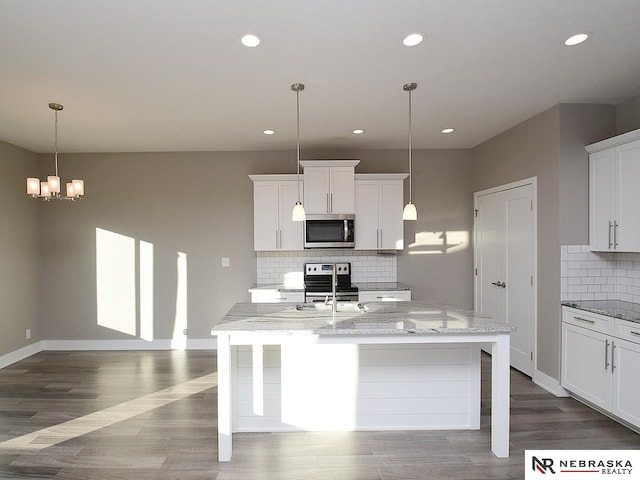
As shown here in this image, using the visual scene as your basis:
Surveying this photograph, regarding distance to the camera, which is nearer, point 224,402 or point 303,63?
point 224,402

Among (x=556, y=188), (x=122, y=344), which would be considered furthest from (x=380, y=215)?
(x=122, y=344)

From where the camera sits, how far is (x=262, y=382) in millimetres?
2832

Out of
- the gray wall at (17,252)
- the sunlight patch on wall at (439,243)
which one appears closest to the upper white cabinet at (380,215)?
the sunlight patch on wall at (439,243)

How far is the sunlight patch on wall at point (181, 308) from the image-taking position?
200 inches

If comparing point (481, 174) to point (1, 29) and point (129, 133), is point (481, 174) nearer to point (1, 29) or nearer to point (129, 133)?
point (129, 133)

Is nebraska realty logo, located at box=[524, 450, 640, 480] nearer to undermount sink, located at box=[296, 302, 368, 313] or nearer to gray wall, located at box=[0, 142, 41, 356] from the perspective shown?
undermount sink, located at box=[296, 302, 368, 313]

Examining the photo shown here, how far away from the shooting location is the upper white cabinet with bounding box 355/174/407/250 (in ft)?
15.8

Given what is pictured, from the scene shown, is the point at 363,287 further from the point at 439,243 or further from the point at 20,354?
the point at 20,354

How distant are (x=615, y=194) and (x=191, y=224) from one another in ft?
15.4

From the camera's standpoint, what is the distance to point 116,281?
5098 mm

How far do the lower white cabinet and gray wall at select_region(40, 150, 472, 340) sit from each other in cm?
190

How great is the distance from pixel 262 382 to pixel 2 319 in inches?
145

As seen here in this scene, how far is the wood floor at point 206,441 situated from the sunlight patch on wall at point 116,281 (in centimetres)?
133

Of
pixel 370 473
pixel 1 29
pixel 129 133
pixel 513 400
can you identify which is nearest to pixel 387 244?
pixel 513 400
